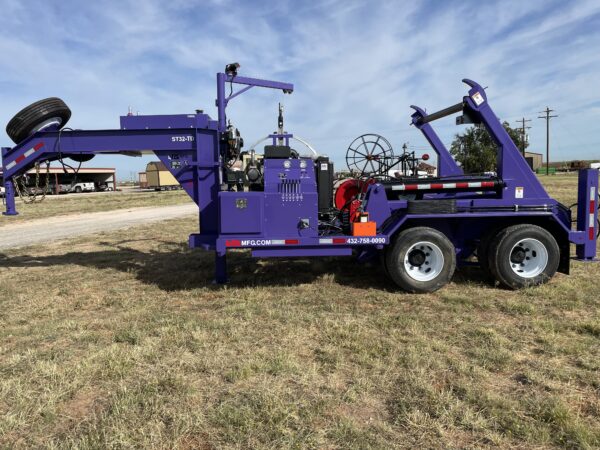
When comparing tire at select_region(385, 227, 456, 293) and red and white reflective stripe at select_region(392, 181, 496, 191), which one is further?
red and white reflective stripe at select_region(392, 181, 496, 191)

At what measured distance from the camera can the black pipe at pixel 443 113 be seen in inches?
241

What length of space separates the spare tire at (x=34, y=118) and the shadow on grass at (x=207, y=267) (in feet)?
8.50

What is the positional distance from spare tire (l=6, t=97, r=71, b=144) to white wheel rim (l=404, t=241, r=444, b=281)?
5.29m

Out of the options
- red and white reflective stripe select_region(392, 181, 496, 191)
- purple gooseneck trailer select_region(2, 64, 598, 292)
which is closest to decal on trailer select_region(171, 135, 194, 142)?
purple gooseneck trailer select_region(2, 64, 598, 292)

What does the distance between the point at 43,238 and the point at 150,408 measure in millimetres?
10651

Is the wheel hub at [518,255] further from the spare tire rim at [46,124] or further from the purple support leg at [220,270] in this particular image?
the spare tire rim at [46,124]

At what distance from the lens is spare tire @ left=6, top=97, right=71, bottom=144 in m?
5.98

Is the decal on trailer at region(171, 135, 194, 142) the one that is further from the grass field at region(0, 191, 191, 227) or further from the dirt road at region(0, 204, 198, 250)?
the grass field at region(0, 191, 191, 227)

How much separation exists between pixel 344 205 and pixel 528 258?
103 inches

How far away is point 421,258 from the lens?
5.71 m

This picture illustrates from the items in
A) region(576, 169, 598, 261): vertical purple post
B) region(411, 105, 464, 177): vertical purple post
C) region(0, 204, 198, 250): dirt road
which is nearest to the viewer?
region(576, 169, 598, 261): vertical purple post

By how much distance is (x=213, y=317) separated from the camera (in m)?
4.85

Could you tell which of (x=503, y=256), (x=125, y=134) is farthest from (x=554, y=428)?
(x=125, y=134)

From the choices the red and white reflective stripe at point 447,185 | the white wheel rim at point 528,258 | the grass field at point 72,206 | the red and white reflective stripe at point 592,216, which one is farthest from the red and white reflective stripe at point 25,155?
the grass field at point 72,206
